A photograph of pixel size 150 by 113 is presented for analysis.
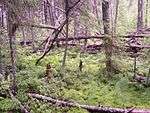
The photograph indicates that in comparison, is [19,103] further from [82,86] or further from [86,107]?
[82,86]

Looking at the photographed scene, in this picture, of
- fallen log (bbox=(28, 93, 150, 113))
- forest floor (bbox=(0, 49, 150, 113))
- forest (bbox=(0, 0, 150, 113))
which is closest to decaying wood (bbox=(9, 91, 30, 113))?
forest (bbox=(0, 0, 150, 113))

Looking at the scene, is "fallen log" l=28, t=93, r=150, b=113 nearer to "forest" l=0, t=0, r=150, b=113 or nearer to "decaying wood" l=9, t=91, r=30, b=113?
"forest" l=0, t=0, r=150, b=113

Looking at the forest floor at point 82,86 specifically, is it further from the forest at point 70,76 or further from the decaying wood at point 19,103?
the decaying wood at point 19,103

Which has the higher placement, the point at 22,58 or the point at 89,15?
the point at 89,15

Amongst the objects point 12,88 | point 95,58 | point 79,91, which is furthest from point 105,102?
point 95,58

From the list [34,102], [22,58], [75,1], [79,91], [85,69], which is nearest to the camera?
[34,102]

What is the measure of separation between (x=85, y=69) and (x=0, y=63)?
Result: 3.36m

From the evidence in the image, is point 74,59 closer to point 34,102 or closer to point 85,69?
point 85,69

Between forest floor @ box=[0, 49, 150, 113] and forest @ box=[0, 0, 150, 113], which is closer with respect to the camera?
forest @ box=[0, 0, 150, 113]

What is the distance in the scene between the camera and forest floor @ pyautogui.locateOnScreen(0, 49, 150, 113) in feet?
30.5

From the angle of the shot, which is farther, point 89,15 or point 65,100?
point 89,15

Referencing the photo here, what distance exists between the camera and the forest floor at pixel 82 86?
929 centimetres

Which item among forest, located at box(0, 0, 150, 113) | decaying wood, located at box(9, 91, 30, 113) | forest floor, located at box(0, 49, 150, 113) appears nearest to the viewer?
decaying wood, located at box(9, 91, 30, 113)

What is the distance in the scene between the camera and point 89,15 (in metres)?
11.1
